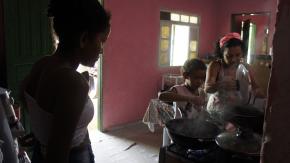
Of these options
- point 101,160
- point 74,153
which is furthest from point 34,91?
point 101,160

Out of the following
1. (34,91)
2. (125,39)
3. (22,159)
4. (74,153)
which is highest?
(125,39)

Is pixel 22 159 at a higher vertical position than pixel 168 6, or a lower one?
lower

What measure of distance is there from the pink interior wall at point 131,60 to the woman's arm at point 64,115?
2.87 metres

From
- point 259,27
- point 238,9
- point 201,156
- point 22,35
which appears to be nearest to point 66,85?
point 201,156

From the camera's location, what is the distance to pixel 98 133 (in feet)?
12.2

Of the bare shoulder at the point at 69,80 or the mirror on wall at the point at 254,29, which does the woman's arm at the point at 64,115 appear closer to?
the bare shoulder at the point at 69,80

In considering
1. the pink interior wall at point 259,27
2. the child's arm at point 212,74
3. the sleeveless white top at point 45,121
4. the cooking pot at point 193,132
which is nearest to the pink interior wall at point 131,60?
the pink interior wall at point 259,27

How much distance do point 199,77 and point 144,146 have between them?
5.76 ft

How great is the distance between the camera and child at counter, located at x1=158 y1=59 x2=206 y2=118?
1.68m

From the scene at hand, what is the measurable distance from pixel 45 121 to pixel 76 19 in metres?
0.37

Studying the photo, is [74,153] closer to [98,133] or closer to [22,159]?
[22,159]

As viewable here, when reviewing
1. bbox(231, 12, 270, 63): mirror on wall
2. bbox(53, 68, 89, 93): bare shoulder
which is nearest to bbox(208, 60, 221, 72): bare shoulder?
bbox(53, 68, 89, 93): bare shoulder

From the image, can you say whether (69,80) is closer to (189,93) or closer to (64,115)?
(64,115)

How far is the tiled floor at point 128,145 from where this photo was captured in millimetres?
2945
